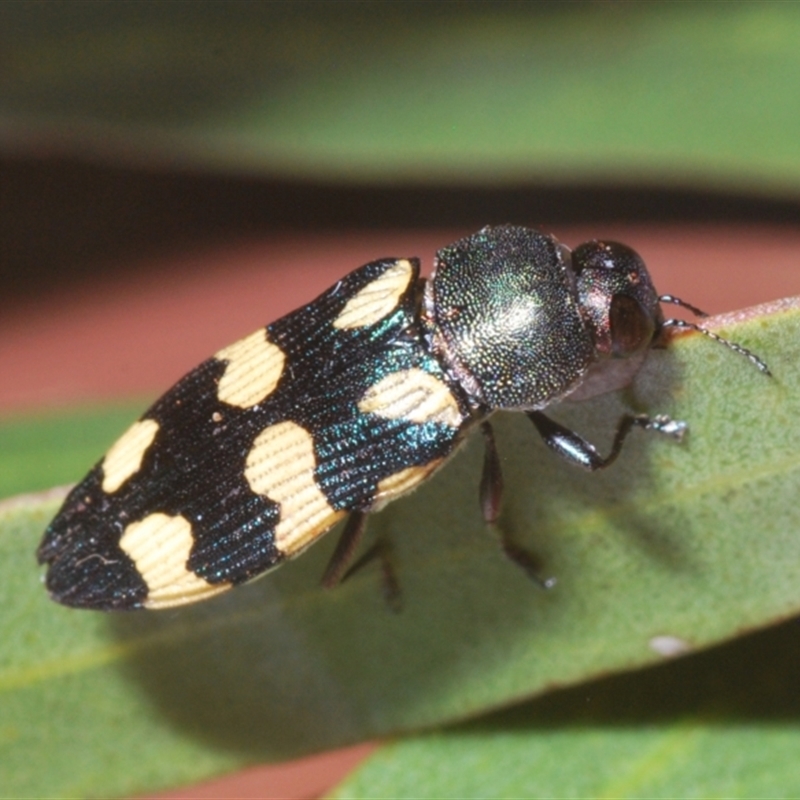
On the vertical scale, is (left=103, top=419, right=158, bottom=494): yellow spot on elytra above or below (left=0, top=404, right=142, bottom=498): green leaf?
above

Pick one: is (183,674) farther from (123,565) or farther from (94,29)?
(94,29)

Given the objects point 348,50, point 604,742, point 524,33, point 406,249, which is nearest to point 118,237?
point 406,249

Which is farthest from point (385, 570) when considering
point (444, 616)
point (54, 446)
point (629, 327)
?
point (54, 446)

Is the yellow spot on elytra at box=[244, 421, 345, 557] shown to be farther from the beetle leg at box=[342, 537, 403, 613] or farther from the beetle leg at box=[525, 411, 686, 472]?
the beetle leg at box=[525, 411, 686, 472]

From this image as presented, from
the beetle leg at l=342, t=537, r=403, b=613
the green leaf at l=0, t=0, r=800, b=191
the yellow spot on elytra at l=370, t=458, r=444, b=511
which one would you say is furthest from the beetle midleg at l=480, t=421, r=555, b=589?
the green leaf at l=0, t=0, r=800, b=191

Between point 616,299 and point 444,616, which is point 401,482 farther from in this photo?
point 616,299
